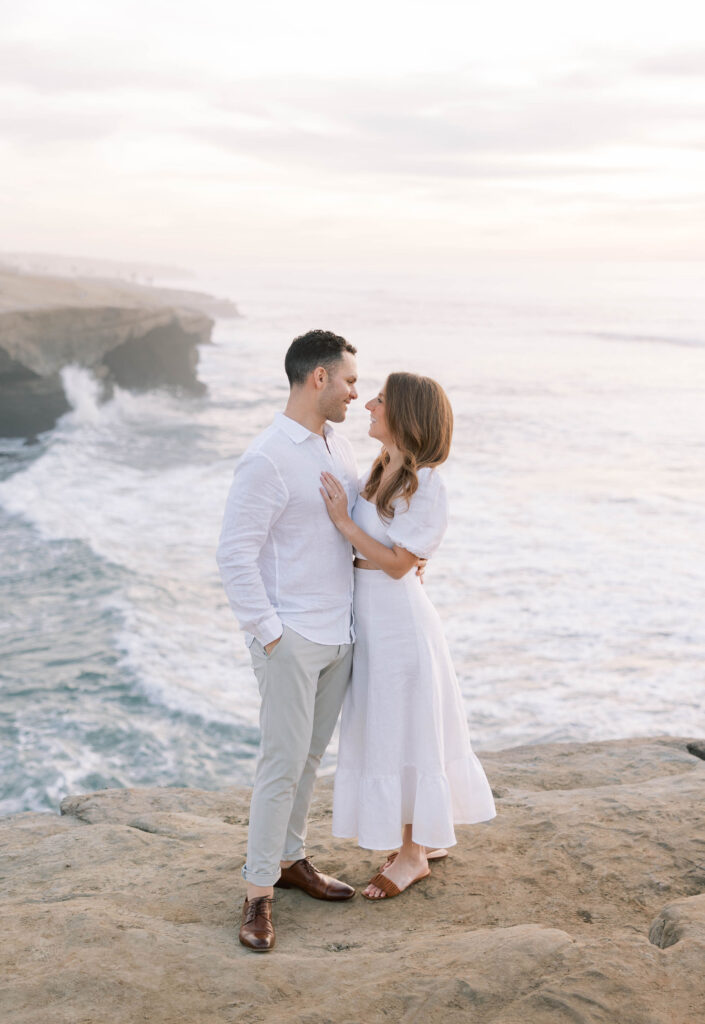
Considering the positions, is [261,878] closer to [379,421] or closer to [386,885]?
[386,885]

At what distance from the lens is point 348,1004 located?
2715 mm

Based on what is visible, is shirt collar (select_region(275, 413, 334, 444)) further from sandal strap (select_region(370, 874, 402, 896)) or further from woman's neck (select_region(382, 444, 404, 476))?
sandal strap (select_region(370, 874, 402, 896))

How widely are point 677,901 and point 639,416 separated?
28.7m

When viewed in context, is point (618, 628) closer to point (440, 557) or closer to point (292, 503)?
point (440, 557)

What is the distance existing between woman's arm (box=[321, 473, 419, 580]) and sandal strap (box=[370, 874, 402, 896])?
1249 mm

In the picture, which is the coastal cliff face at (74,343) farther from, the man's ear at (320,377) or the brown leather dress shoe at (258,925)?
the brown leather dress shoe at (258,925)

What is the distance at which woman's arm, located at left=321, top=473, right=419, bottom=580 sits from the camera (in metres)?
3.29

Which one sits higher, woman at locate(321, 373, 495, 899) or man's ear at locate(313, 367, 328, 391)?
man's ear at locate(313, 367, 328, 391)

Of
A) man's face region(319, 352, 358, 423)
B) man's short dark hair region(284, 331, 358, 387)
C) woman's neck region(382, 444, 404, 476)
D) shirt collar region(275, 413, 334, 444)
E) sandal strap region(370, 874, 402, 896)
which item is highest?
man's short dark hair region(284, 331, 358, 387)

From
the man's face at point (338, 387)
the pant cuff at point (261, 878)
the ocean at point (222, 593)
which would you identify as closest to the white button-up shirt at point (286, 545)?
the man's face at point (338, 387)

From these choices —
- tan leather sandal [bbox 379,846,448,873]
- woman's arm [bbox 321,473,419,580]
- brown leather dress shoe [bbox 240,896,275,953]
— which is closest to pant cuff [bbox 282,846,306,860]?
brown leather dress shoe [bbox 240,896,275,953]

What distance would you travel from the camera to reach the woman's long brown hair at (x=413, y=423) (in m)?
3.30

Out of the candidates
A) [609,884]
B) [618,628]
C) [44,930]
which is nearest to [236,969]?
[44,930]

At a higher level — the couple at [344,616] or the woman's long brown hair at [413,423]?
the woman's long brown hair at [413,423]
